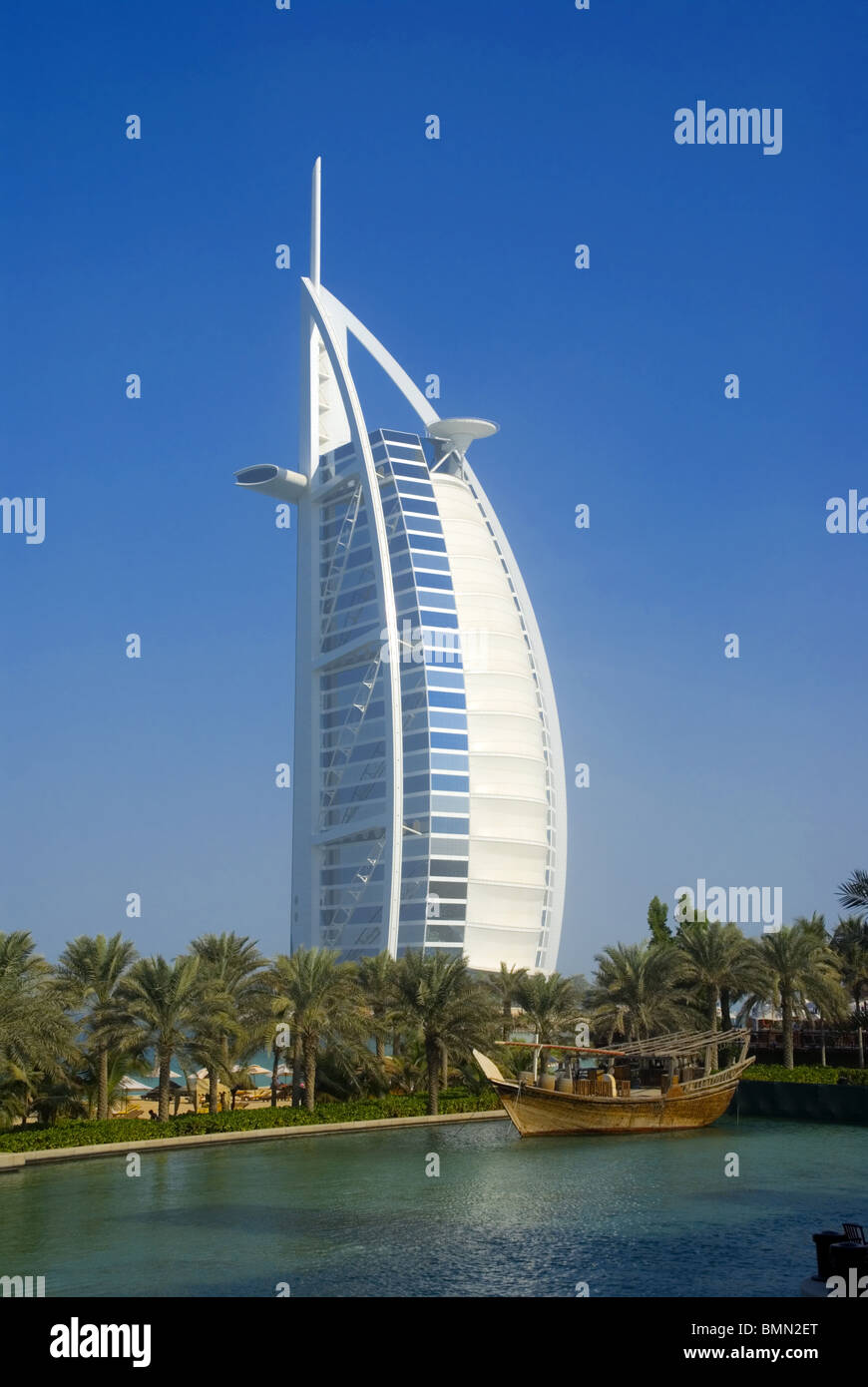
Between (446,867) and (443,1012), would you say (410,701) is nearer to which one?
(446,867)

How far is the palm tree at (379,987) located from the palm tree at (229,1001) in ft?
14.2

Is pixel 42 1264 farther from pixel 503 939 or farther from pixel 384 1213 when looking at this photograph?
pixel 503 939

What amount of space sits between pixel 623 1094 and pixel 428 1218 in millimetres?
18345

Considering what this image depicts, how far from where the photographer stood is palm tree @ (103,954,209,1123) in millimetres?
37688

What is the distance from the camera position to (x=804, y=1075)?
52062 millimetres

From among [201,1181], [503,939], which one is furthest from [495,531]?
[201,1181]

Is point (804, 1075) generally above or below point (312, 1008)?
below

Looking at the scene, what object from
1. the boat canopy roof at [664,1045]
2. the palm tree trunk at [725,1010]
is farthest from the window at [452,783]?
the boat canopy roof at [664,1045]

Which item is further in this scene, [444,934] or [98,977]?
[444,934]

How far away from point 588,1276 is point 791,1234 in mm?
5285

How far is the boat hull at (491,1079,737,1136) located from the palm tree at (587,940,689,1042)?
8872 mm

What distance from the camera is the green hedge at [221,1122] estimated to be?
34031 millimetres

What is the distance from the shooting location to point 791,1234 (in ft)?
81.5

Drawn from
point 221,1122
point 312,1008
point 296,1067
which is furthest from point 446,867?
point 221,1122
